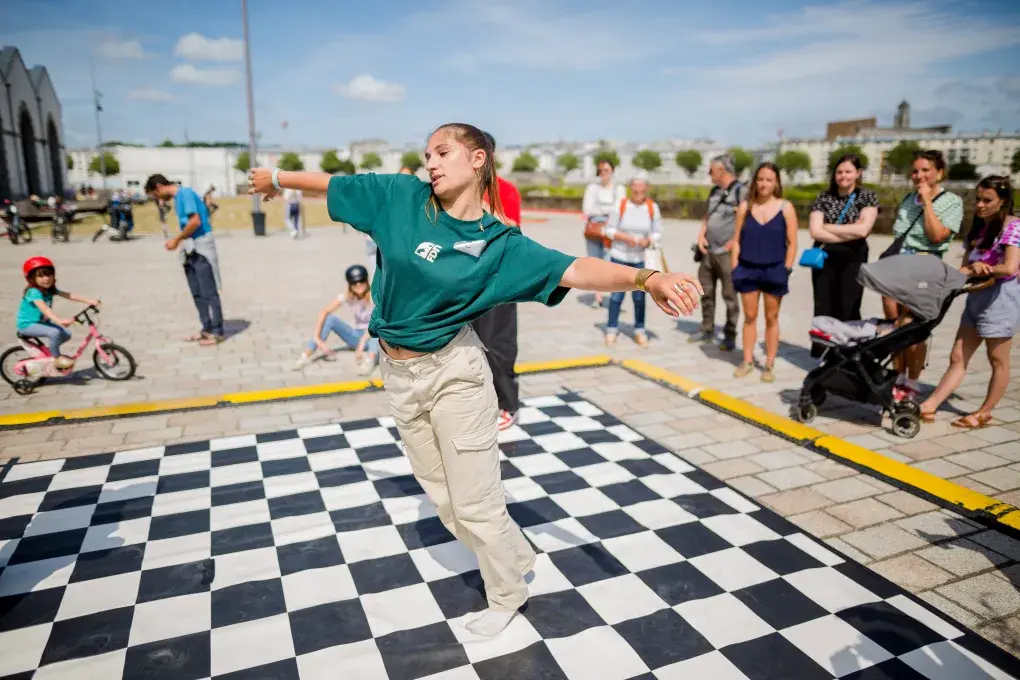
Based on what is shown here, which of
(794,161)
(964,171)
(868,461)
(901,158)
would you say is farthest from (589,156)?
(868,461)

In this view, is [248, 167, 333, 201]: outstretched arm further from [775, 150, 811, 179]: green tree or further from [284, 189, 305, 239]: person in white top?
[775, 150, 811, 179]: green tree

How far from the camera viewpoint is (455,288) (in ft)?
7.37

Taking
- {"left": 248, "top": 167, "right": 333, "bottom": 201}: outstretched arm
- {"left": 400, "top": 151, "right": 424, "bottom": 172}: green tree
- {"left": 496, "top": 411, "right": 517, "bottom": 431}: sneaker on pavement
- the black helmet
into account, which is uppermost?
{"left": 400, "top": 151, "right": 424, "bottom": 172}: green tree

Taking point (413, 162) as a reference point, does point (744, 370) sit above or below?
below

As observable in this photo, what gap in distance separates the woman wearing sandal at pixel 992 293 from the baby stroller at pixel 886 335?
14 centimetres

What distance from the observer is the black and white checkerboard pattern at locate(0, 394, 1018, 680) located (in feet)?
8.25

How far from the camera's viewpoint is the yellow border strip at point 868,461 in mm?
3592

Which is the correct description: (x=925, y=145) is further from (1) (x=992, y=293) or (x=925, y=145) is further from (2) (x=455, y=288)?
(2) (x=455, y=288)

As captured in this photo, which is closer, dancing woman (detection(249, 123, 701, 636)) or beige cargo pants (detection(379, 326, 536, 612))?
dancing woman (detection(249, 123, 701, 636))

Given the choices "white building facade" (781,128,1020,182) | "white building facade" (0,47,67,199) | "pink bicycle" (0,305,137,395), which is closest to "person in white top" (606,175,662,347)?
"pink bicycle" (0,305,137,395)

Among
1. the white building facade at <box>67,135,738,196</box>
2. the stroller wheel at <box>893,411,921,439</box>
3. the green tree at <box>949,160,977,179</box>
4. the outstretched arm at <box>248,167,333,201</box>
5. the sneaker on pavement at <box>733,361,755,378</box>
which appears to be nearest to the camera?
the outstretched arm at <box>248,167,333,201</box>

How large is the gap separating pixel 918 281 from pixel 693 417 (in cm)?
194

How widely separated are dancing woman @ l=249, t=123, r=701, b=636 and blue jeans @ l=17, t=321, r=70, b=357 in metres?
4.60

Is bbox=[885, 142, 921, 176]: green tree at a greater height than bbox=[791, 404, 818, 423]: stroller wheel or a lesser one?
greater
